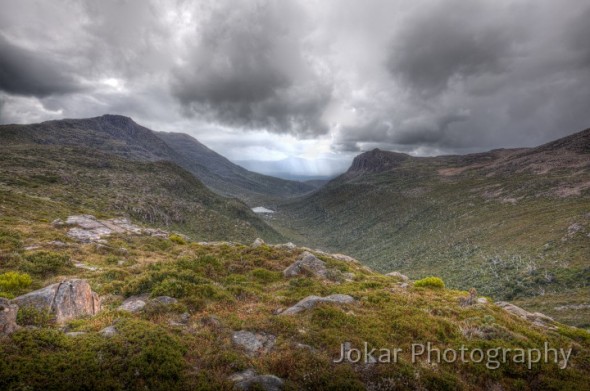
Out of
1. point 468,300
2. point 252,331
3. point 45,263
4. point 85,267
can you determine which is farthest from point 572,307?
point 45,263

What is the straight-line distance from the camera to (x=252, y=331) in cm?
1181

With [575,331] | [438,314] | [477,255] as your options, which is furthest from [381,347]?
[477,255]

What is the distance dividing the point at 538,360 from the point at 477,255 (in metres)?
101

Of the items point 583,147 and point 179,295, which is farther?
point 583,147

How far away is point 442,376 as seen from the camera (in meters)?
9.22

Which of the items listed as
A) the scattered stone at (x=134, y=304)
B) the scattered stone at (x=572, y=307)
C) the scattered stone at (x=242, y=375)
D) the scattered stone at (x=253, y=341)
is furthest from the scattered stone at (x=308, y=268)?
the scattered stone at (x=572, y=307)

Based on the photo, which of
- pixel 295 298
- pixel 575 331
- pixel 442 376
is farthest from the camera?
pixel 295 298

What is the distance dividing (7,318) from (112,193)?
120 metres

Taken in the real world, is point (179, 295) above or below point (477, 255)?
above

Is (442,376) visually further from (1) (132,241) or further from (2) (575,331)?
(1) (132,241)

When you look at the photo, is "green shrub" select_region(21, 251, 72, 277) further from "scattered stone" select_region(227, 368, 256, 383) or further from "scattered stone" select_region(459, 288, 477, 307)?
"scattered stone" select_region(459, 288, 477, 307)

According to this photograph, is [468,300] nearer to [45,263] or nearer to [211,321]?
[211,321]

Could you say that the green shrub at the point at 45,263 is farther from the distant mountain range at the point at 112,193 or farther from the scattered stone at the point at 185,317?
the distant mountain range at the point at 112,193

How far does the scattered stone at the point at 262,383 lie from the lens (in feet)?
26.7
